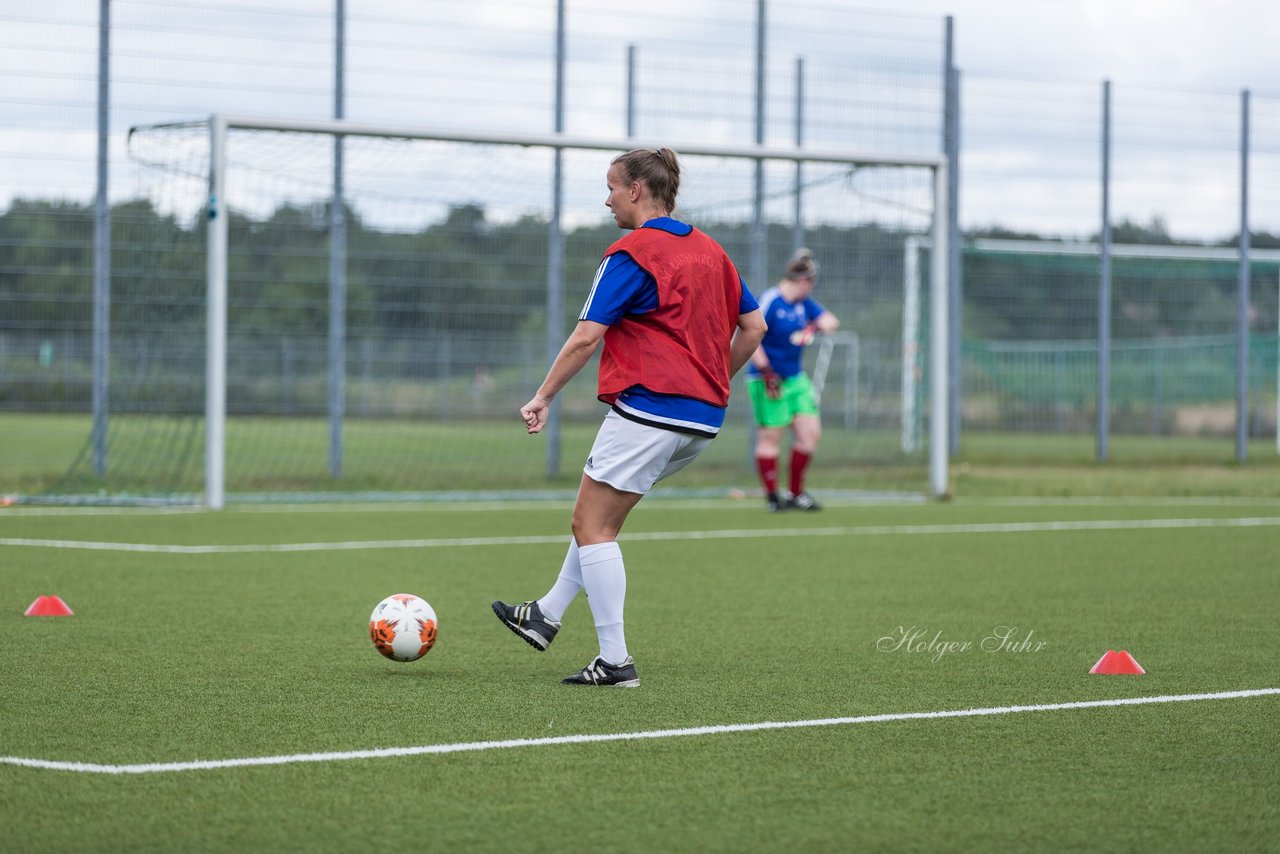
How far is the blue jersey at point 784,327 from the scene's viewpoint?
12961 millimetres

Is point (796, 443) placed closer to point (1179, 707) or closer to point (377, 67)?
point (377, 67)

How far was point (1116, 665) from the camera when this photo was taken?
5.82 m

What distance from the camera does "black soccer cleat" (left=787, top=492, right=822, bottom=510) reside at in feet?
43.3

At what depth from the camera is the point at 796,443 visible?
43.4 ft

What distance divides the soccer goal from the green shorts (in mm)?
1830

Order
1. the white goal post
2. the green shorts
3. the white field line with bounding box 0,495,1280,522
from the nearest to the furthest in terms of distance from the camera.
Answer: the white goal post → the white field line with bounding box 0,495,1280,522 → the green shorts

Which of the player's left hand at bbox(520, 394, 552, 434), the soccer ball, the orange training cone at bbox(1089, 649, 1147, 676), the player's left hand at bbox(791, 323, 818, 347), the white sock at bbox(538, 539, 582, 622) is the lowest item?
the orange training cone at bbox(1089, 649, 1147, 676)

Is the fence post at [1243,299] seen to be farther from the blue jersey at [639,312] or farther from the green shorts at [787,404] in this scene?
the blue jersey at [639,312]

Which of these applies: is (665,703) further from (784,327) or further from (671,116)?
(671,116)

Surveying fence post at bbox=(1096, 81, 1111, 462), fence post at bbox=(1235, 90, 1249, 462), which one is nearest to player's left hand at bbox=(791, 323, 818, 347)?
fence post at bbox=(1096, 81, 1111, 462)

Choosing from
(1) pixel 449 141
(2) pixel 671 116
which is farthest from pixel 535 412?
(2) pixel 671 116

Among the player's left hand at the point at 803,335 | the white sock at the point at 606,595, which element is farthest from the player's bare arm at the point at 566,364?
the player's left hand at the point at 803,335

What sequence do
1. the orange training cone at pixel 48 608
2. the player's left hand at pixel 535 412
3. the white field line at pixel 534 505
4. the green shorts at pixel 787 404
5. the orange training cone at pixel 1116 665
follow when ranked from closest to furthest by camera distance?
the player's left hand at pixel 535 412
the orange training cone at pixel 1116 665
the orange training cone at pixel 48 608
the white field line at pixel 534 505
the green shorts at pixel 787 404

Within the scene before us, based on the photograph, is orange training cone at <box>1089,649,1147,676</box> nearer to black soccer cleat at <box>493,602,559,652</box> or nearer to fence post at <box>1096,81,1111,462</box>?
black soccer cleat at <box>493,602,559,652</box>
